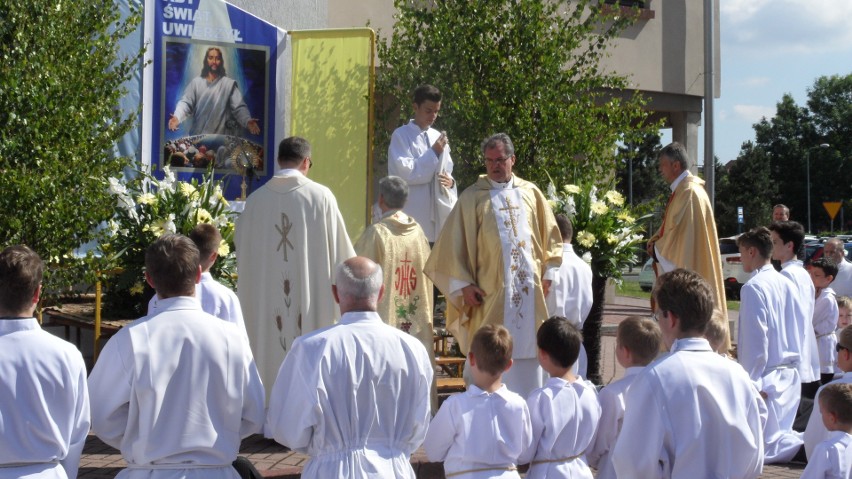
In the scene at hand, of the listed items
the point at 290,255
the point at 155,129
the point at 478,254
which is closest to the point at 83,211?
the point at 290,255

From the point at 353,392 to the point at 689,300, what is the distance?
126 cm

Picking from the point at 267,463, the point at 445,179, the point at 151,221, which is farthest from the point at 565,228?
the point at 151,221

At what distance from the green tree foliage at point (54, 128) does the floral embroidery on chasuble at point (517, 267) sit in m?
2.94

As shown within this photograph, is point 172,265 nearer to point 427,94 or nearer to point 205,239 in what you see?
point 205,239

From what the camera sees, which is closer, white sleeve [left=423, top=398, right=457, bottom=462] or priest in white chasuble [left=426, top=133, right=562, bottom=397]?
white sleeve [left=423, top=398, right=457, bottom=462]

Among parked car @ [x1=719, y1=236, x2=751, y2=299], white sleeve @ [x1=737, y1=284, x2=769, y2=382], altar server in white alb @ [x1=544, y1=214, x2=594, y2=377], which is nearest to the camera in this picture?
white sleeve @ [x1=737, y1=284, x2=769, y2=382]

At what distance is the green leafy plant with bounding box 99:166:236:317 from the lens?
8.45 m

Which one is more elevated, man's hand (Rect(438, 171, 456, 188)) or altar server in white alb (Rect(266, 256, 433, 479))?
man's hand (Rect(438, 171, 456, 188))

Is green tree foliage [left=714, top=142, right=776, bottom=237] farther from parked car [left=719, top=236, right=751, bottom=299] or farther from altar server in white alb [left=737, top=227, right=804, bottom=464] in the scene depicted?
altar server in white alb [left=737, top=227, right=804, bottom=464]

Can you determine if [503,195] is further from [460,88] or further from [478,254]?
[460,88]

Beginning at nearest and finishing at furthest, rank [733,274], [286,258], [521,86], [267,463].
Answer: [267,463], [286,258], [521,86], [733,274]

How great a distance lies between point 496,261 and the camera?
729 centimetres

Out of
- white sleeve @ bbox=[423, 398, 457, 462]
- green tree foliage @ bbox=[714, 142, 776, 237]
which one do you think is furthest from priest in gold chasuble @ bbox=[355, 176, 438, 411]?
green tree foliage @ bbox=[714, 142, 776, 237]

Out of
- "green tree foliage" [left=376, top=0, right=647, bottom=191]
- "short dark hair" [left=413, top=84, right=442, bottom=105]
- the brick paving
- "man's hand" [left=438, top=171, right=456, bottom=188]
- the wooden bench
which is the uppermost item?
"green tree foliage" [left=376, top=0, right=647, bottom=191]
